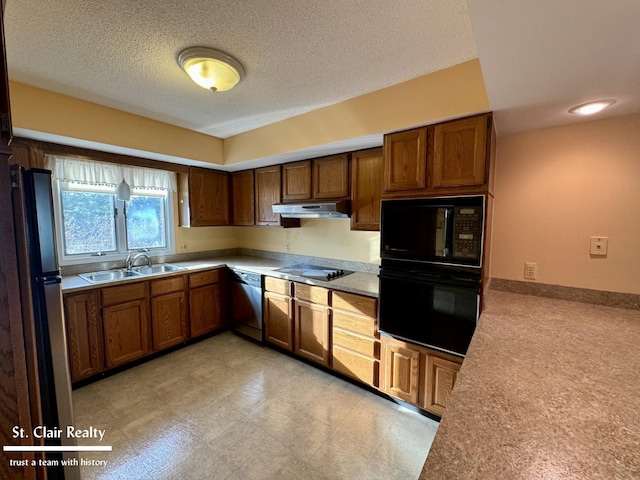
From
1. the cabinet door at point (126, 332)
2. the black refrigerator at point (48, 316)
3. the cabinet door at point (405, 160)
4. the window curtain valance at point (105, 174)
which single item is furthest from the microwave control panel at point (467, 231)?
the window curtain valance at point (105, 174)

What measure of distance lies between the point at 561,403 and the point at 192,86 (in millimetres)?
2628

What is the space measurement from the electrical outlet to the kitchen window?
380 centimetres

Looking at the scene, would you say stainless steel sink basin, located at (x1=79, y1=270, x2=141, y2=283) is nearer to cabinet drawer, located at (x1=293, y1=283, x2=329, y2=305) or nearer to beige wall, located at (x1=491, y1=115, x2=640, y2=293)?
cabinet drawer, located at (x1=293, y1=283, x2=329, y2=305)

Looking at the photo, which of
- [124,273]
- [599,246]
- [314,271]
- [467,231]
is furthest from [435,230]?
[124,273]

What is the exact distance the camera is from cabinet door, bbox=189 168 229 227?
343 cm

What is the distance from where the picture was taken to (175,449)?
178cm

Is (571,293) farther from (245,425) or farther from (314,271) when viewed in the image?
(245,425)

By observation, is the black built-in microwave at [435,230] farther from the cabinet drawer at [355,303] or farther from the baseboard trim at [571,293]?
the baseboard trim at [571,293]

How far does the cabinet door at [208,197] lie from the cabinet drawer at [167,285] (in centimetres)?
76

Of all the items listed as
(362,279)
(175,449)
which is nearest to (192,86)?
(362,279)

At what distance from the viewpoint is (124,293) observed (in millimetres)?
2617

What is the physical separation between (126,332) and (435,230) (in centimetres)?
300

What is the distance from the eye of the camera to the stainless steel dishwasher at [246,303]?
10.4ft

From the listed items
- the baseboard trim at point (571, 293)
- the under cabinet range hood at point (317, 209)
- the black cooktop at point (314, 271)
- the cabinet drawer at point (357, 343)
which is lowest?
the cabinet drawer at point (357, 343)
